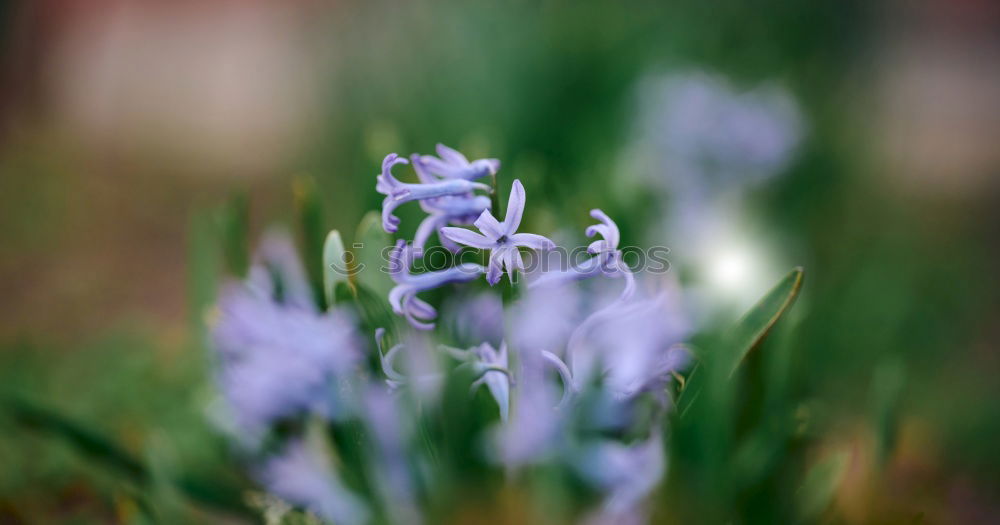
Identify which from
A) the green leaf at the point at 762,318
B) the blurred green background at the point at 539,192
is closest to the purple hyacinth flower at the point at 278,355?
the blurred green background at the point at 539,192

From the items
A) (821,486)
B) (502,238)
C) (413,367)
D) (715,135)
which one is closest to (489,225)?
(502,238)

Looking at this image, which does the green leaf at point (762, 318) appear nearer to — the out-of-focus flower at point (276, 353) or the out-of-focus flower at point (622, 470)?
the out-of-focus flower at point (622, 470)

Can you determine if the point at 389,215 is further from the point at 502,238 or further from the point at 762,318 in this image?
the point at 762,318

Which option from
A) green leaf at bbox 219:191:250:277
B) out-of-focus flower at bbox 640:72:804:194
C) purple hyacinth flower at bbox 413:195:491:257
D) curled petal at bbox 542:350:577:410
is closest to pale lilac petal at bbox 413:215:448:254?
purple hyacinth flower at bbox 413:195:491:257

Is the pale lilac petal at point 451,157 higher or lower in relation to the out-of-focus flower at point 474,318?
higher

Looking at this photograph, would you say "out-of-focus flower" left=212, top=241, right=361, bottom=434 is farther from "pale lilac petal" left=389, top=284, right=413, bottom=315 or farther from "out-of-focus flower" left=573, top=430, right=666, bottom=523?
"out-of-focus flower" left=573, top=430, right=666, bottom=523

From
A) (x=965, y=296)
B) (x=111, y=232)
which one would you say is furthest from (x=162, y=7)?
(x=965, y=296)
